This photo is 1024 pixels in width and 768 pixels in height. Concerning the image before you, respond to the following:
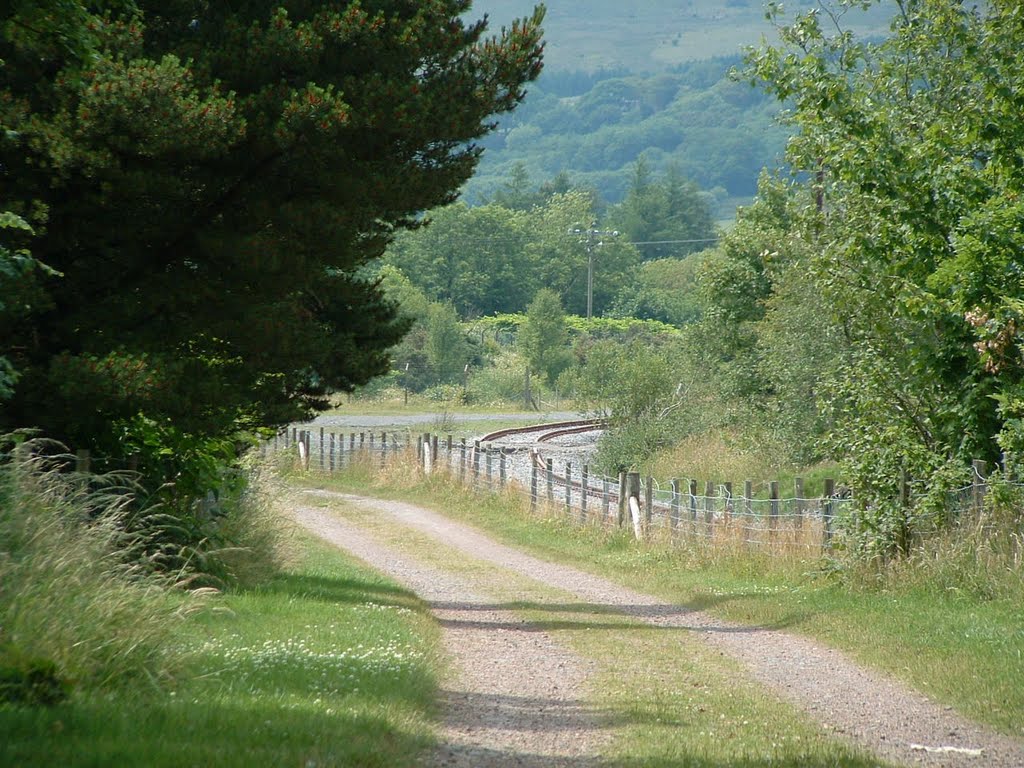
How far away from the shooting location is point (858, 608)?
14453 mm

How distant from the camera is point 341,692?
8.98 meters

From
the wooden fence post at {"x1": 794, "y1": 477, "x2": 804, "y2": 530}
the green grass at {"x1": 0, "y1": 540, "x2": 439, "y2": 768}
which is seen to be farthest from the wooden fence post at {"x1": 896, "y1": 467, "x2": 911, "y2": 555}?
the green grass at {"x1": 0, "y1": 540, "x2": 439, "y2": 768}

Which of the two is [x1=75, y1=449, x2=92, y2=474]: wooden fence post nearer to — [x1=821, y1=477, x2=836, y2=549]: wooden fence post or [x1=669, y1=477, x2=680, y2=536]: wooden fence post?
[x1=821, y1=477, x2=836, y2=549]: wooden fence post

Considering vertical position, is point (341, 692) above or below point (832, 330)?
below

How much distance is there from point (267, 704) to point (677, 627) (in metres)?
7.66

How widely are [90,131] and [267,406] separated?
5.67 m

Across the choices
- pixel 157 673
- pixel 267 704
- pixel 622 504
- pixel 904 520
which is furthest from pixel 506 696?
pixel 622 504

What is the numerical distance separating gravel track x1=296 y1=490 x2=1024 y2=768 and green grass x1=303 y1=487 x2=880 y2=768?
0.20m

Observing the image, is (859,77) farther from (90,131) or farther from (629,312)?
(629,312)

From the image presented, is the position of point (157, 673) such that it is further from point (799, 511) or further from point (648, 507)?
point (648, 507)

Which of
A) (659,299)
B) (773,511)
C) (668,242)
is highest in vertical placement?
(668,242)

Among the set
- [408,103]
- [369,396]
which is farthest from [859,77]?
[369,396]

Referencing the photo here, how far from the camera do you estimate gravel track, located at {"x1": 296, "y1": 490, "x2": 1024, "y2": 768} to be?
8227 mm

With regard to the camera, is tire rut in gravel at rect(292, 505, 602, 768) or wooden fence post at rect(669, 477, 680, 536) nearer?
tire rut in gravel at rect(292, 505, 602, 768)
